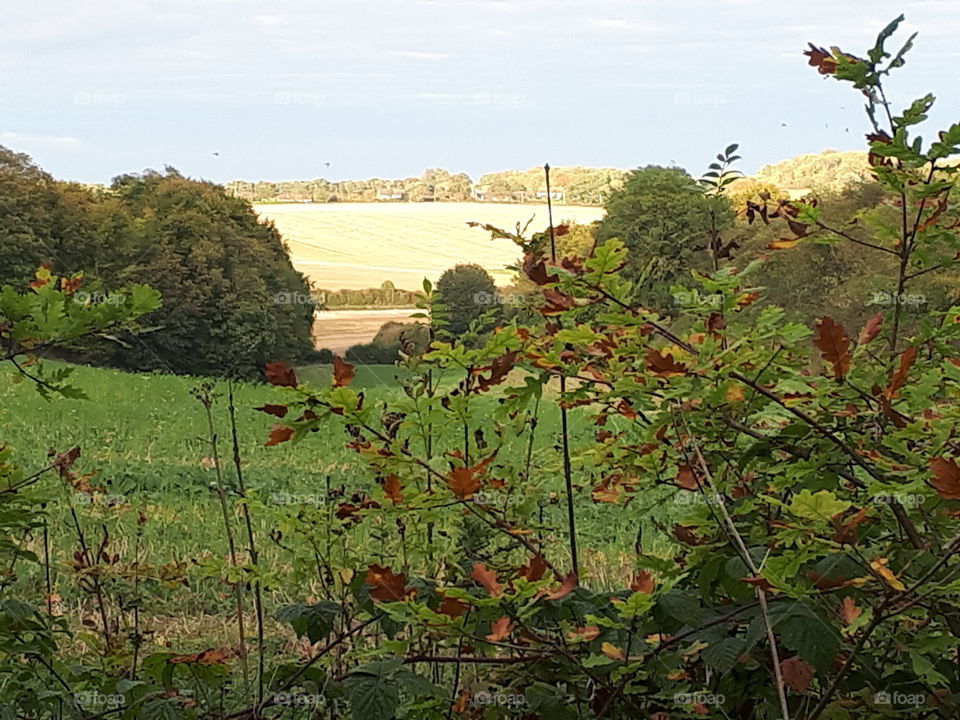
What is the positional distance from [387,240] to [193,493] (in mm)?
5015

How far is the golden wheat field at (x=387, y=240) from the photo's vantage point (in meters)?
9.37

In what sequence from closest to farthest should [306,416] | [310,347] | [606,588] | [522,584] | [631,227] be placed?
[522,584] → [306,416] → [606,588] → [631,227] → [310,347]

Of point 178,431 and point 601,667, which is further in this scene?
point 178,431

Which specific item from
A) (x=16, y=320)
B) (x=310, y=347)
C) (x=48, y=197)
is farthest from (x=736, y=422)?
(x=48, y=197)

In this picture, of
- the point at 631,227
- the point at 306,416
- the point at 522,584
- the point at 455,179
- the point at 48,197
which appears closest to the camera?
the point at 522,584

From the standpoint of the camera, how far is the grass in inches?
65.8

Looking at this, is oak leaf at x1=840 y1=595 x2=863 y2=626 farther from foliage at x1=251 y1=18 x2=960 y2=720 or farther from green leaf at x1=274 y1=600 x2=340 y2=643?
green leaf at x1=274 y1=600 x2=340 y2=643

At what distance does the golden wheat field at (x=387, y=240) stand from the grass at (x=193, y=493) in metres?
1.03

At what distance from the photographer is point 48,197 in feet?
32.1

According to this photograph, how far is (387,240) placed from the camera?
9.75 meters

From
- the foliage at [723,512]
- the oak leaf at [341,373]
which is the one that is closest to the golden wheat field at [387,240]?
the foliage at [723,512]

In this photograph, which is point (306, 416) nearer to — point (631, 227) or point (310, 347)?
point (631, 227)

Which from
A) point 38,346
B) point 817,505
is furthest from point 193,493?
point 817,505

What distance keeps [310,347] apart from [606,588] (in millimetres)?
6496
